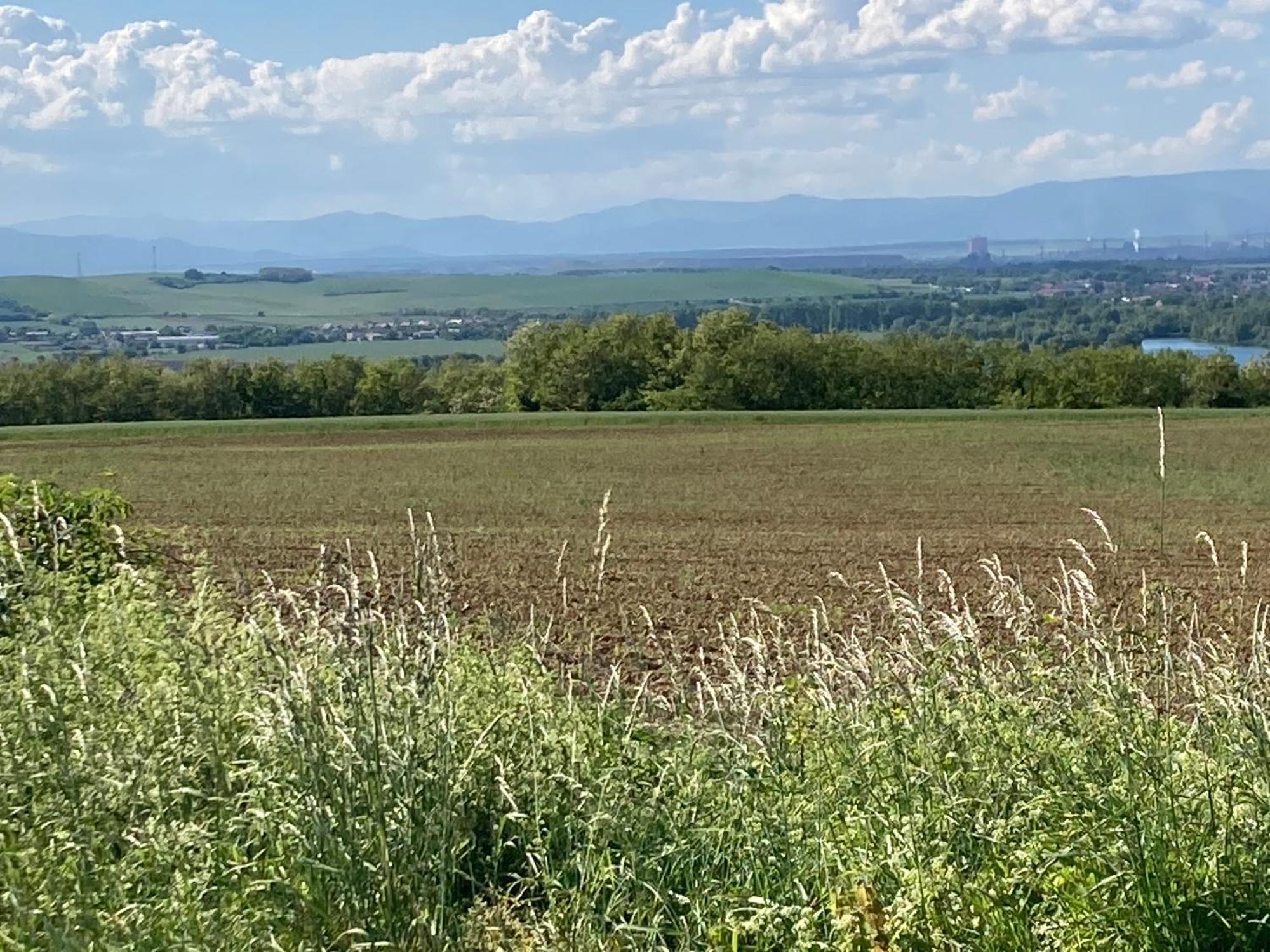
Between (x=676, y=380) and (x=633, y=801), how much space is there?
69.5 metres

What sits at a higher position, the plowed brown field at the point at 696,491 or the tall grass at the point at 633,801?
the tall grass at the point at 633,801

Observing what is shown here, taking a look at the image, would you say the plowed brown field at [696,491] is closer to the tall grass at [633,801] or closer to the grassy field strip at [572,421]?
the grassy field strip at [572,421]

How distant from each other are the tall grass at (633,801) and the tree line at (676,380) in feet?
214

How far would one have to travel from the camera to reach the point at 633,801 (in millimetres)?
5301

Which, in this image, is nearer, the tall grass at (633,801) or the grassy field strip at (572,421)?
the tall grass at (633,801)

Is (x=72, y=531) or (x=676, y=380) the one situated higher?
(x=72, y=531)

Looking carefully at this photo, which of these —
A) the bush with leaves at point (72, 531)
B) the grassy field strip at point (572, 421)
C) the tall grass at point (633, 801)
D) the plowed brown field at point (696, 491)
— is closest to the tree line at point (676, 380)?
the grassy field strip at point (572, 421)

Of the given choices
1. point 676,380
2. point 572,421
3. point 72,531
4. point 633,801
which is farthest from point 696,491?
point 676,380

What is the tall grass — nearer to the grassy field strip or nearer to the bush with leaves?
the bush with leaves

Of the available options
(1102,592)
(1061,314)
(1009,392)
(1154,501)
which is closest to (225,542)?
(1102,592)

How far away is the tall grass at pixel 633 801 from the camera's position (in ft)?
14.3

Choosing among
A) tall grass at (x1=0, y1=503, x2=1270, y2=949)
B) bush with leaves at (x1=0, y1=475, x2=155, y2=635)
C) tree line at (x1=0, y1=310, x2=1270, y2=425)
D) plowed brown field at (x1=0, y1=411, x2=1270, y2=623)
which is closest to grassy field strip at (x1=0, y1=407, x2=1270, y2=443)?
plowed brown field at (x1=0, y1=411, x2=1270, y2=623)

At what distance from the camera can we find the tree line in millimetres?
68625

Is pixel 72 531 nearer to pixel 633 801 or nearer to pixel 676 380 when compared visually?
pixel 633 801
